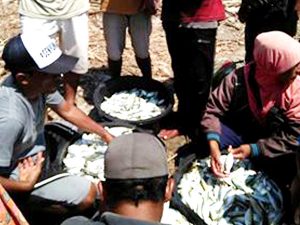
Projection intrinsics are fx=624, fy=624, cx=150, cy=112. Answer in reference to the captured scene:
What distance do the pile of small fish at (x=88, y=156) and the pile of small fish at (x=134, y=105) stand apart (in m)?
0.45

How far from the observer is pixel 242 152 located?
4.24 meters

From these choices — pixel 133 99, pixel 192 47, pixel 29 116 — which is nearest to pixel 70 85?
pixel 133 99

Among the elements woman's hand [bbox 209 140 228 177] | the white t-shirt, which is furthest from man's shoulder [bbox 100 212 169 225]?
the white t-shirt

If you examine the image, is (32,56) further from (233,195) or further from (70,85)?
(70,85)

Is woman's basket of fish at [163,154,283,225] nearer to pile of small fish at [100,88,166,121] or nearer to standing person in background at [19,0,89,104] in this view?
pile of small fish at [100,88,166,121]

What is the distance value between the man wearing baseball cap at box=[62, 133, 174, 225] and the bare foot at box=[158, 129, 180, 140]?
276 cm

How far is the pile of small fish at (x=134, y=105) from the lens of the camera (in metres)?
5.20

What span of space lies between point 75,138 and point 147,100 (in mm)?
970

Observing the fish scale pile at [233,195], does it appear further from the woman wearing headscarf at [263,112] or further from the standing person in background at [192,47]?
the standing person in background at [192,47]

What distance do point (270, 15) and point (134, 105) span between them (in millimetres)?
1385

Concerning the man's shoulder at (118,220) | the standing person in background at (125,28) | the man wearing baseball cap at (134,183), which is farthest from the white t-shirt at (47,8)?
the man's shoulder at (118,220)

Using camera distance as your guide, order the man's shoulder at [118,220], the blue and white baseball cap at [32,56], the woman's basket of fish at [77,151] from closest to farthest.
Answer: the man's shoulder at [118,220]
the blue and white baseball cap at [32,56]
the woman's basket of fish at [77,151]

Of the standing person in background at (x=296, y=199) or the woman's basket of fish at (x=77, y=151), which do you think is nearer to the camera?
the standing person in background at (x=296, y=199)

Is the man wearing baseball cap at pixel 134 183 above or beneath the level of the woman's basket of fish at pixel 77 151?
above
